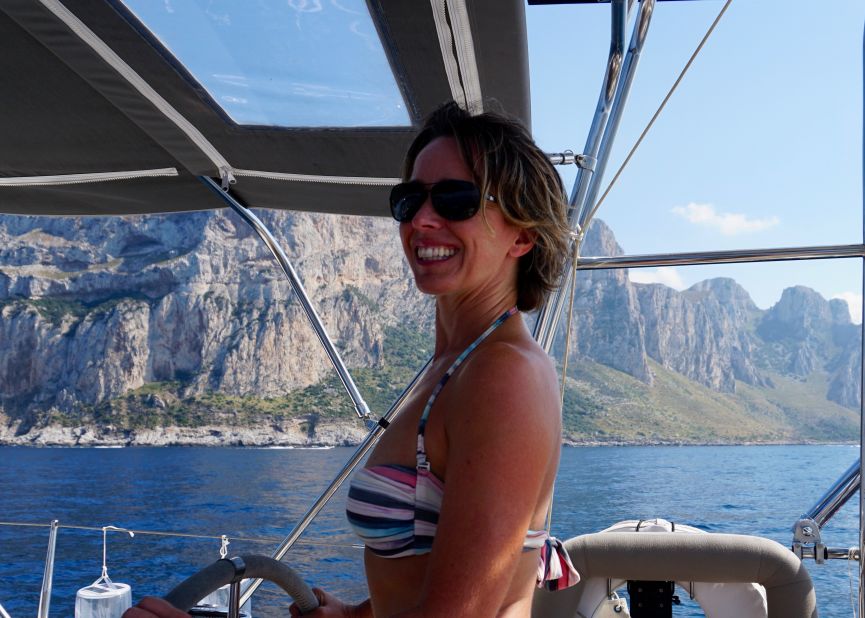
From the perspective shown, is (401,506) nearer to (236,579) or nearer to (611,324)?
(236,579)

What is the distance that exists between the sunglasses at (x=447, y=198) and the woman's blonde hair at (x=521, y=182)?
0.01 meters

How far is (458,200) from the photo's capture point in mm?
838

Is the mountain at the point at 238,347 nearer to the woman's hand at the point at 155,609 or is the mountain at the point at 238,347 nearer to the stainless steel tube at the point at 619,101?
the stainless steel tube at the point at 619,101

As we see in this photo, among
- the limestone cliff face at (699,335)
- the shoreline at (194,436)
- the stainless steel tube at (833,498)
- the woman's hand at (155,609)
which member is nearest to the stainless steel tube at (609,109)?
the stainless steel tube at (833,498)

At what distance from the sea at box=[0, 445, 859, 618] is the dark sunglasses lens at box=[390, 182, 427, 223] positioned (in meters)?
16.1

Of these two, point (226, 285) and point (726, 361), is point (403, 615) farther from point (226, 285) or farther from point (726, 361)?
point (726, 361)

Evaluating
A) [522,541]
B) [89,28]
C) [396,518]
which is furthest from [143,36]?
[522,541]

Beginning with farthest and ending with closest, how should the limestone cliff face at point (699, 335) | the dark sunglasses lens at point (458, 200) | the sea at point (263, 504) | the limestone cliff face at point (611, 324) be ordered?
1. the limestone cliff face at point (699, 335)
2. the limestone cliff face at point (611, 324)
3. the sea at point (263, 504)
4. the dark sunglasses lens at point (458, 200)

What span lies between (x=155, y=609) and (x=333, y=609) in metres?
0.42

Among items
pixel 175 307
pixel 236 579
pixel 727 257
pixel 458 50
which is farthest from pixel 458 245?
pixel 175 307

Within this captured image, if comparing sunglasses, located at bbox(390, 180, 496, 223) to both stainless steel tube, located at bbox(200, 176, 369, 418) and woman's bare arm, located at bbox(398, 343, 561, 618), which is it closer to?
woman's bare arm, located at bbox(398, 343, 561, 618)

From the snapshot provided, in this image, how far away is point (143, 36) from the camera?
167cm

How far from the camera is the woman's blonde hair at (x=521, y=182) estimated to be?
33.4 inches

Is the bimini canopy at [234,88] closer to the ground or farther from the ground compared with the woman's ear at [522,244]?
farther from the ground
